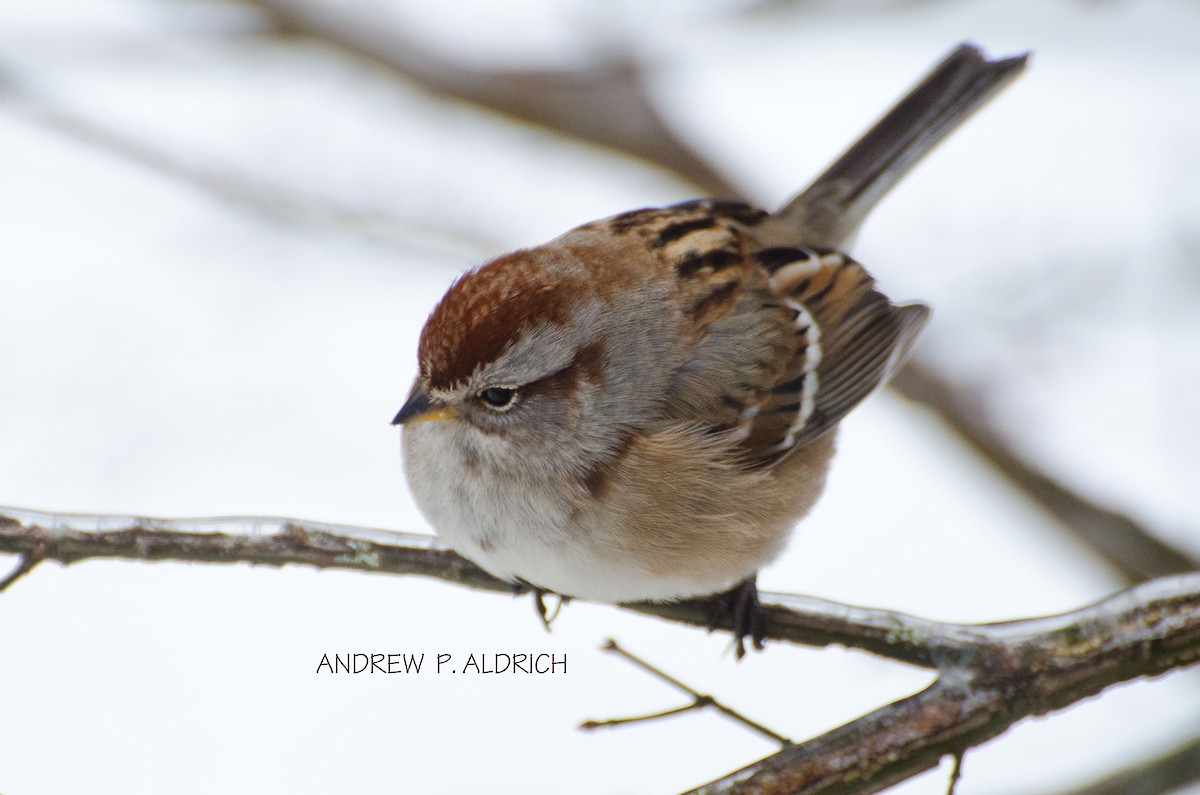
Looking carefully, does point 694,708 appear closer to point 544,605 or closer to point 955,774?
point 955,774

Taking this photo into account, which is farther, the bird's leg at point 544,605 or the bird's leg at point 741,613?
the bird's leg at point 544,605

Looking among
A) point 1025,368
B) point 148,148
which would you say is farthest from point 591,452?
point 148,148

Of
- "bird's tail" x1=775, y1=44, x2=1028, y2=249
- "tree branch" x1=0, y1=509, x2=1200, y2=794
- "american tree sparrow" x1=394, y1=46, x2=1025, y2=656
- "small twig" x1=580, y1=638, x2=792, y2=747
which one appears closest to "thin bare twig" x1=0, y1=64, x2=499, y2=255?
"bird's tail" x1=775, y1=44, x2=1028, y2=249

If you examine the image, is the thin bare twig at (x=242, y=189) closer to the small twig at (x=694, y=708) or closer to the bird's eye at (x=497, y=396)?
the bird's eye at (x=497, y=396)

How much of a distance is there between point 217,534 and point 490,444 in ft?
1.91

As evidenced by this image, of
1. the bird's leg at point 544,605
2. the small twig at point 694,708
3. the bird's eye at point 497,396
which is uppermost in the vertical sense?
the bird's eye at point 497,396

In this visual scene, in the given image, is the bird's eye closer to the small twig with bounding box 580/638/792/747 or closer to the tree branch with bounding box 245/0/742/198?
the small twig with bounding box 580/638/792/747

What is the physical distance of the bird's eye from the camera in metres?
2.32

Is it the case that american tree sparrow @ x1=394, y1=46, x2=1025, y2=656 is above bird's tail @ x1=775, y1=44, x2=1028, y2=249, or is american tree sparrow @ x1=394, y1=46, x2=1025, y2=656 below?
below

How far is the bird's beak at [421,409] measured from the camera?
2.26 m

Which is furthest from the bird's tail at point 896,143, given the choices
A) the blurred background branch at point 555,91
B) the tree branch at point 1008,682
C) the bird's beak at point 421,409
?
the tree branch at point 1008,682

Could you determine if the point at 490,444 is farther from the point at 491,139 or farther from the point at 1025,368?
the point at 491,139

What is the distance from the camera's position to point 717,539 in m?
2.51

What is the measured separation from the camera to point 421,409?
2.27 m
